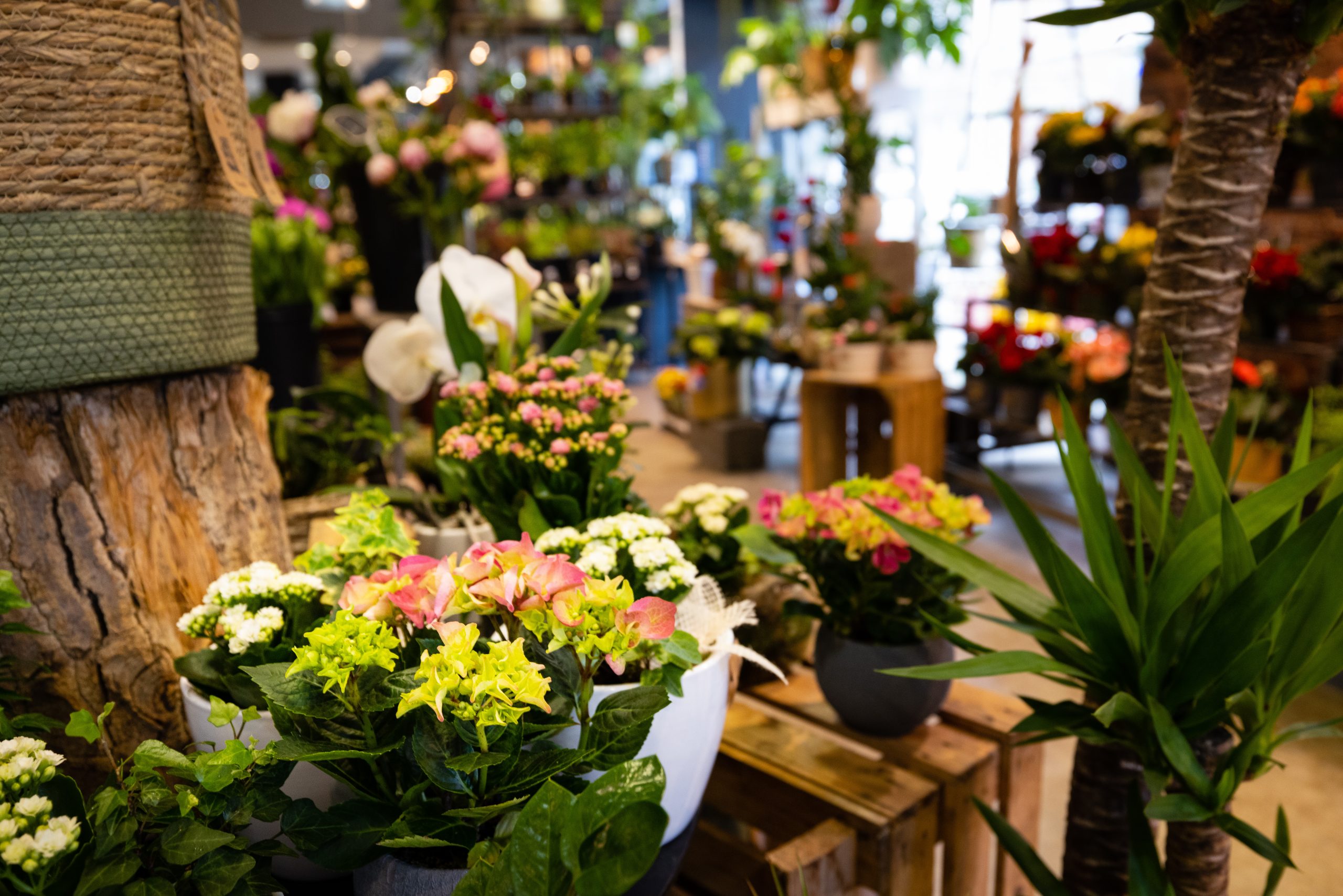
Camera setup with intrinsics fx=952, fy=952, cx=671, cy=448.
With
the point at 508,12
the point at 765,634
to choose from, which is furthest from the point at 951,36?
the point at 765,634

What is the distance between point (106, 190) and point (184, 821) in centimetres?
61

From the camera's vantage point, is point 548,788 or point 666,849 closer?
point 548,788

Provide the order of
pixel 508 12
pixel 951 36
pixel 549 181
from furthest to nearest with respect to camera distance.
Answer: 1. pixel 549 181
2. pixel 508 12
3. pixel 951 36

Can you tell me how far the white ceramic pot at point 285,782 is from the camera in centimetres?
79

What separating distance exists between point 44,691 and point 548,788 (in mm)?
668

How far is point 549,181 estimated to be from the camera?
22.5 ft

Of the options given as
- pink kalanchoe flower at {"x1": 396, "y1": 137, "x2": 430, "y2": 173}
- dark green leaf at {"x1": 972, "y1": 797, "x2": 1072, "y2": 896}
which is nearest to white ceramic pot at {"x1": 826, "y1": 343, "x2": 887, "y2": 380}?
pink kalanchoe flower at {"x1": 396, "y1": 137, "x2": 430, "y2": 173}

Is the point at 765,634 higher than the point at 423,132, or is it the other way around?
the point at 423,132

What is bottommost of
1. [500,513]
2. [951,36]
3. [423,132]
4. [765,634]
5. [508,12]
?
[765,634]

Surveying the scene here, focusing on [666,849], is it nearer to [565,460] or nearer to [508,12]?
[565,460]

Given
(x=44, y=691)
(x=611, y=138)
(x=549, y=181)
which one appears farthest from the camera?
Answer: (x=611, y=138)

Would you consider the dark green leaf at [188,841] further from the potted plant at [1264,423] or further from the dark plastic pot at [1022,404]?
the dark plastic pot at [1022,404]

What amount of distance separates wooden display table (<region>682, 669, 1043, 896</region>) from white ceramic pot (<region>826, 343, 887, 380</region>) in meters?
2.29

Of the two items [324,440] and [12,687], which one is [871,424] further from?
[12,687]
